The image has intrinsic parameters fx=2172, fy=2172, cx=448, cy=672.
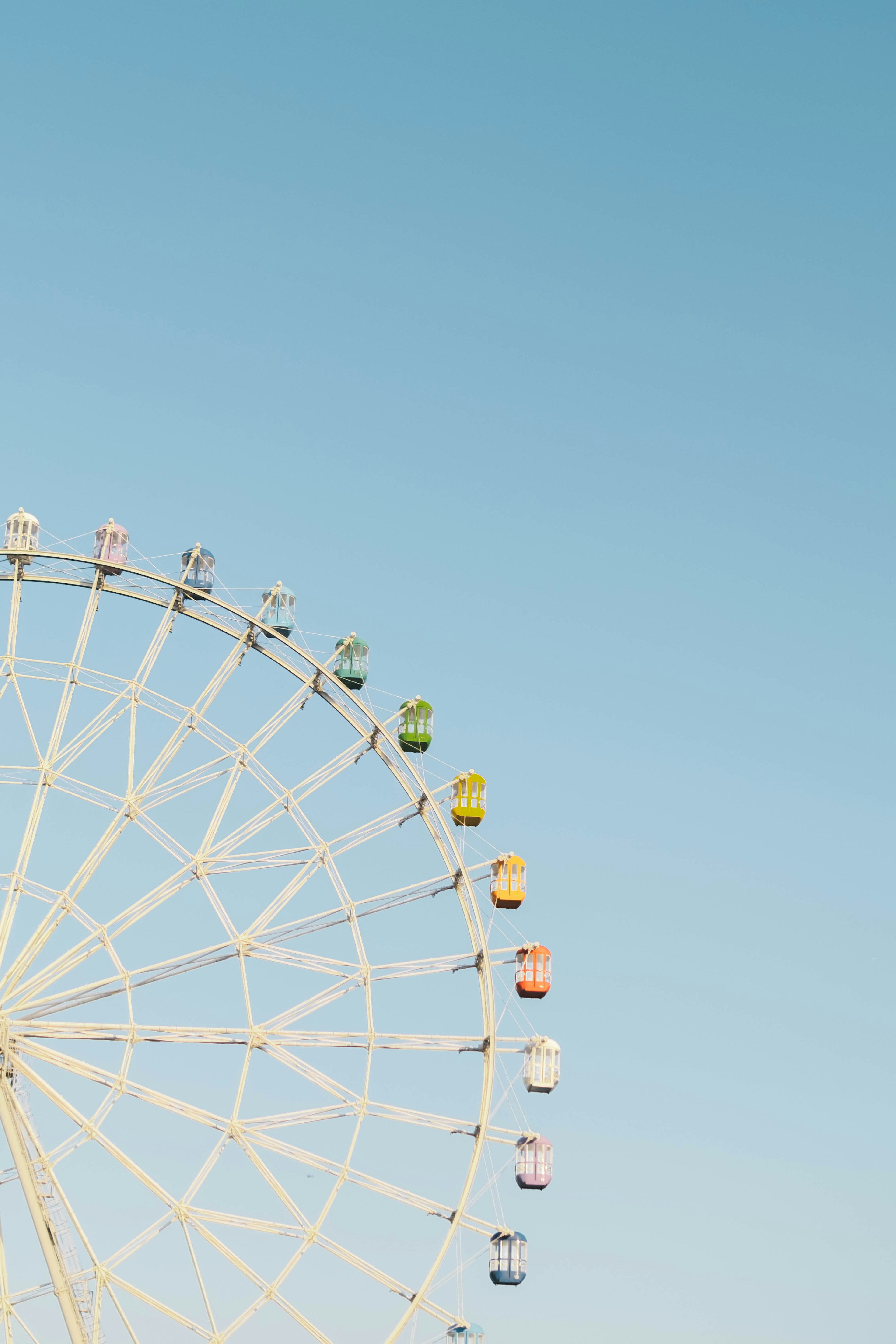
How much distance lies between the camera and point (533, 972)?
5244 cm

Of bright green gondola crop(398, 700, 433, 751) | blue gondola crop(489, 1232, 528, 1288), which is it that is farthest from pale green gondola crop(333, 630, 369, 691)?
blue gondola crop(489, 1232, 528, 1288)

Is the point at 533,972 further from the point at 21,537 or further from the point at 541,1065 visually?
the point at 21,537

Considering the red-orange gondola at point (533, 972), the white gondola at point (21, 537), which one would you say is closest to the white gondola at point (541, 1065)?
the red-orange gondola at point (533, 972)

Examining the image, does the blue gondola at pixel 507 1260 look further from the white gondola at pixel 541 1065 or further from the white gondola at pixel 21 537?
the white gondola at pixel 21 537

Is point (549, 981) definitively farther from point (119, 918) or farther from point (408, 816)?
point (119, 918)

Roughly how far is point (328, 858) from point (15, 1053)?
827cm

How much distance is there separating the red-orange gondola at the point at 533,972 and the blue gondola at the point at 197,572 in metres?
11.5

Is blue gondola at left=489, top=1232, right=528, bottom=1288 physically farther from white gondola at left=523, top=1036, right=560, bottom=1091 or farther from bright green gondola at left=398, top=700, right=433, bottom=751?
bright green gondola at left=398, top=700, right=433, bottom=751

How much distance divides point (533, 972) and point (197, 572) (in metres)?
12.5

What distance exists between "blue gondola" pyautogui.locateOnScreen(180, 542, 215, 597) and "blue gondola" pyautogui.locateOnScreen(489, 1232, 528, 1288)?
54.3 feet

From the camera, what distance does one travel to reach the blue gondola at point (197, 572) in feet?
169

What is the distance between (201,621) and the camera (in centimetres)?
5156

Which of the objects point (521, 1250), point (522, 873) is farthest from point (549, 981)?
point (521, 1250)

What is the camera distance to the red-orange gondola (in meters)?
52.3
